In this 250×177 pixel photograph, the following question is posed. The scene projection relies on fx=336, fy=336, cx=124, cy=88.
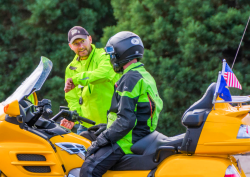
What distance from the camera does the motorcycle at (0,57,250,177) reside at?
2.42 metres

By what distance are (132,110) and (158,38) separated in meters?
4.39

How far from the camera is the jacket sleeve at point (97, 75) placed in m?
3.92

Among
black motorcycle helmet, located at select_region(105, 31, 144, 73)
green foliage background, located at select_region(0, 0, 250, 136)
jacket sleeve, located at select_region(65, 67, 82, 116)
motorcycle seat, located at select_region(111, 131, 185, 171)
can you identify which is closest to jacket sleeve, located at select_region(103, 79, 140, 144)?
motorcycle seat, located at select_region(111, 131, 185, 171)

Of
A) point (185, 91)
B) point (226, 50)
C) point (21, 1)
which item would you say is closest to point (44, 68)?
point (185, 91)

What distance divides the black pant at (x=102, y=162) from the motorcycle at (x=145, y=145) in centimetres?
6

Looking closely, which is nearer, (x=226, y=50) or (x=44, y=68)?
(x=44, y=68)

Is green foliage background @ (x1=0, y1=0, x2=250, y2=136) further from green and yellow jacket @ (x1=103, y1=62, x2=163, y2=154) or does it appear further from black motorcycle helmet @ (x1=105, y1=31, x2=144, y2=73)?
green and yellow jacket @ (x1=103, y1=62, x2=163, y2=154)

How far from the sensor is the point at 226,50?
259 inches

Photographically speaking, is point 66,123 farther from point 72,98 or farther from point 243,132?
point 243,132

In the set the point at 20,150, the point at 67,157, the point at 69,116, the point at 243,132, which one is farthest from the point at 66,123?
the point at 243,132

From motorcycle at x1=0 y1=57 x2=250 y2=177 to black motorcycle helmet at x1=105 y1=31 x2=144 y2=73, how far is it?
68 centimetres

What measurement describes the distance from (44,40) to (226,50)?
4.09 m

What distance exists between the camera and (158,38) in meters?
6.86

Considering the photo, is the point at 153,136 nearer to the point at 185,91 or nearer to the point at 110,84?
the point at 110,84
